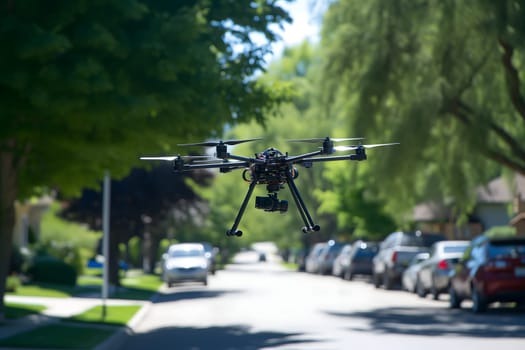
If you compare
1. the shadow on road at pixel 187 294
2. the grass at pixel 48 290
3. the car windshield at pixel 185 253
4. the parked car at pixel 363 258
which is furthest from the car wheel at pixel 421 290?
the parked car at pixel 363 258

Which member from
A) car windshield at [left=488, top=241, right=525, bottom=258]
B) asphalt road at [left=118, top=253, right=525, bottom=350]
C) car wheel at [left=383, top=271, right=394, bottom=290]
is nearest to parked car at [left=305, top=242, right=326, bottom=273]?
car wheel at [left=383, top=271, right=394, bottom=290]

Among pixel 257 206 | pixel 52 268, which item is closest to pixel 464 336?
pixel 257 206

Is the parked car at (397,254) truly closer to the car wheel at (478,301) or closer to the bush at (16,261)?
the bush at (16,261)

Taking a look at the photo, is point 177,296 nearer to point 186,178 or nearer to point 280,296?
point 280,296

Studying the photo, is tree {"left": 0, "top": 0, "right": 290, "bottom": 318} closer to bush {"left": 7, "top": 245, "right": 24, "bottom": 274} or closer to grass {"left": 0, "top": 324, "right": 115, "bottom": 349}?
grass {"left": 0, "top": 324, "right": 115, "bottom": 349}

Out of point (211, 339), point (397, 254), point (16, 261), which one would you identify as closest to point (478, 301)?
point (211, 339)

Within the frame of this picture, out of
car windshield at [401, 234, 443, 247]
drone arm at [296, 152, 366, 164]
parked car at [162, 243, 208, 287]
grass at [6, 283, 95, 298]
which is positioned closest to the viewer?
drone arm at [296, 152, 366, 164]
